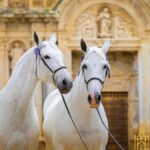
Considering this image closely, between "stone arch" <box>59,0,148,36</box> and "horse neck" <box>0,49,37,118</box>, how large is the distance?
6.01 m

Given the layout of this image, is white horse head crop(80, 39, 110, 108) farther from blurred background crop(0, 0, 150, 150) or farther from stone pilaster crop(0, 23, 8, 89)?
stone pilaster crop(0, 23, 8, 89)

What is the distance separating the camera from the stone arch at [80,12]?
10656mm

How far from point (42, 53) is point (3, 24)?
251 inches

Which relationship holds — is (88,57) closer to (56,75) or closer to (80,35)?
(56,75)


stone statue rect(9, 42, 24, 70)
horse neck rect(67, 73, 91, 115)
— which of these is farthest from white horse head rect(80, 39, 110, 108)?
stone statue rect(9, 42, 24, 70)

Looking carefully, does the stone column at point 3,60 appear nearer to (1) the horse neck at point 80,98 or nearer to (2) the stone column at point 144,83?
(2) the stone column at point 144,83

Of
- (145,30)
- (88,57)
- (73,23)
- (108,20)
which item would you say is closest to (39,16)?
(73,23)

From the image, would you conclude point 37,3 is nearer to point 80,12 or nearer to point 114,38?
point 80,12

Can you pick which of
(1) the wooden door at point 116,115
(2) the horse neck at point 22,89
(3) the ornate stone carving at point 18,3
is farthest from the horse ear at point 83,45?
(1) the wooden door at point 116,115

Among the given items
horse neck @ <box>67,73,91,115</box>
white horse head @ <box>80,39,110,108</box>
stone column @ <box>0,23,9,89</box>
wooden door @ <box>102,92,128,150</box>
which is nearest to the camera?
white horse head @ <box>80,39,110,108</box>

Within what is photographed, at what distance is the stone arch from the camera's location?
10656 millimetres

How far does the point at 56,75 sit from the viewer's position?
4.46 meters

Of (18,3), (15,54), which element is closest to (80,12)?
(18,3)

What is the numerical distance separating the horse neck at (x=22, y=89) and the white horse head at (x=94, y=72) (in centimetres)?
Result: 71
